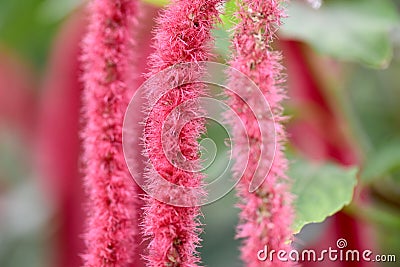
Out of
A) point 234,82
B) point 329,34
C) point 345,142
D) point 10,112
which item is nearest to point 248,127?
point 234,82

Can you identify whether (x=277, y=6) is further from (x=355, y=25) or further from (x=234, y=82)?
(x=355, y=25)

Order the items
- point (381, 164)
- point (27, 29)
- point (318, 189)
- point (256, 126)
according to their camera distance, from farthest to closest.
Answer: point (27, 29) → point (381, 164) → point (318, 189) → point (256, 126)

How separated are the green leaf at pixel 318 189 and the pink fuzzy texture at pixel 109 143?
13cm

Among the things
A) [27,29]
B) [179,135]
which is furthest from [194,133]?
[27,29]

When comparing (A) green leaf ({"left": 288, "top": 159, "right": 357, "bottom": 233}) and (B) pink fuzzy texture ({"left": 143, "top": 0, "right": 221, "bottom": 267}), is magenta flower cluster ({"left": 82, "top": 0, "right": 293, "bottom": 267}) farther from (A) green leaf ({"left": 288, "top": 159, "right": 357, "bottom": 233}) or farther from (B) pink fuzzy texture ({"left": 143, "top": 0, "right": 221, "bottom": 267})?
(A) green leaf ({"left": 288, "top": 159, "right": 357, "bottom": 233})

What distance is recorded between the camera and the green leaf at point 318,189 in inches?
19.7

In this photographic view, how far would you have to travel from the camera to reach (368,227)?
0.73 meters

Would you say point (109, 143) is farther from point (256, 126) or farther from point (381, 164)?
point (381, 164)

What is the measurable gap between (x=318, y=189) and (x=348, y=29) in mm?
202

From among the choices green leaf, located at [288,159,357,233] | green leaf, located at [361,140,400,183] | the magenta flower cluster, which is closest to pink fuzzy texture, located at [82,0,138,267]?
the magenta flower cluster

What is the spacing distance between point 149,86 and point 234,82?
44 millimetres

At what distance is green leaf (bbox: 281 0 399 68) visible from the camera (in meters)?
0.64

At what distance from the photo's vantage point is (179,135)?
0.32 m

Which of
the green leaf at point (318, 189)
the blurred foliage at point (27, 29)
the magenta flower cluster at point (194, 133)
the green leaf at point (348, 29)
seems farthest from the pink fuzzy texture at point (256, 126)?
the blurred foliage at point (27, 29)
